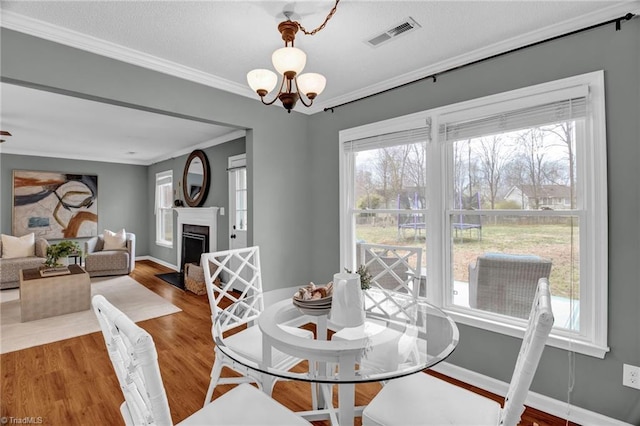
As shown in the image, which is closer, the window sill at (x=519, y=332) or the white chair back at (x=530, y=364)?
the white chair back at (x=530, y=364)

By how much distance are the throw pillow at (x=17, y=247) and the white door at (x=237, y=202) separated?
3874 mm

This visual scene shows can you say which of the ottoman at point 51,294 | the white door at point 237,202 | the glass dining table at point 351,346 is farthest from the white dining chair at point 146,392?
the ottoman at point 51,294

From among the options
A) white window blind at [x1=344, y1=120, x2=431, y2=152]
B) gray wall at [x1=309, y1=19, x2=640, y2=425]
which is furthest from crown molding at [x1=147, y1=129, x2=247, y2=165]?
gray wall at [x1=309, y1=19, x2=640, y2=425]

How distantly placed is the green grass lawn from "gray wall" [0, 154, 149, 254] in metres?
7.33

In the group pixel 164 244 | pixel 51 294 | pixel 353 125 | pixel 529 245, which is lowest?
pixel 51 294

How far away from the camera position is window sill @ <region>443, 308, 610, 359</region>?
194 cm

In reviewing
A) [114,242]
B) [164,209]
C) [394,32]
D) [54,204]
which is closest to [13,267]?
[114,242]

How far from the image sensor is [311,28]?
2.08m

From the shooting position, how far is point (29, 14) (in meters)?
1.94

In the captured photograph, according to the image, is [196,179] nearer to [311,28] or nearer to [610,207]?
Result: [311,28]

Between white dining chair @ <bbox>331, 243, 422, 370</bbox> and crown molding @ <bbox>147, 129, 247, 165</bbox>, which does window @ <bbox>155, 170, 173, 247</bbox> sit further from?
white dining chair @ <bbox>331, 243, 422, 370</bbox>

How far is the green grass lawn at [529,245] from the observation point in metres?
2.08

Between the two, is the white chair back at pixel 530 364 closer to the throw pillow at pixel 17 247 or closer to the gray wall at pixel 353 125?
the gray wall at pixel 353 125

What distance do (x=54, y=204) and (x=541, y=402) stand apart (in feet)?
28.0
